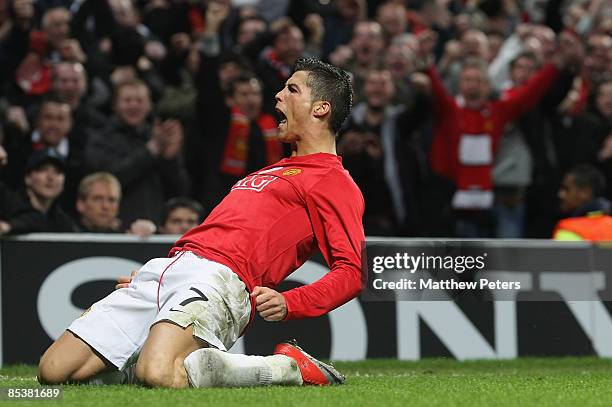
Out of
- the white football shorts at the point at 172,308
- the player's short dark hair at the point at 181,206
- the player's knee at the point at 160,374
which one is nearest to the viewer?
the player's knee at the point at 160,374

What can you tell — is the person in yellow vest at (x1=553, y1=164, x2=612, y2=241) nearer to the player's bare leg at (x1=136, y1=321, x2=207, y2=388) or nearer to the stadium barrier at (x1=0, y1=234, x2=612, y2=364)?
the stadium barrier at (x1=0, y1=234, x2=612, y2=364)

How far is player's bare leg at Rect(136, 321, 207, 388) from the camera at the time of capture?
18.7 feet

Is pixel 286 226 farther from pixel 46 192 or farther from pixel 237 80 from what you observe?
pixel 237 80

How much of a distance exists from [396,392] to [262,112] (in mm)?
5999

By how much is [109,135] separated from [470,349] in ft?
12.8

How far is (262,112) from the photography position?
1162cm

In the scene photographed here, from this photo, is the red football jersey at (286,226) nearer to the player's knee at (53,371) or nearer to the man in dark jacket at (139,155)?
the player's knee at (53,371)

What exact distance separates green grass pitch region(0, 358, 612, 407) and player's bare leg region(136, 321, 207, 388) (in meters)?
0.09

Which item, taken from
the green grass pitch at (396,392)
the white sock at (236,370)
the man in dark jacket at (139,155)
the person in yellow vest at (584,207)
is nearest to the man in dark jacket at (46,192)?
the man in dark jacket at (139,155)

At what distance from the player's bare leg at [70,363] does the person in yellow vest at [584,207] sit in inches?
173

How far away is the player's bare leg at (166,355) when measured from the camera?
5.71 meters

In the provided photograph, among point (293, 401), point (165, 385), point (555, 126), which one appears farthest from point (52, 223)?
point (555, 126)

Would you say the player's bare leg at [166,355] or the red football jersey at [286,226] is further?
the red football jersey at [286,226]

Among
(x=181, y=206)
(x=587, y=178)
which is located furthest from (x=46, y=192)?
(x=587, y=178)
